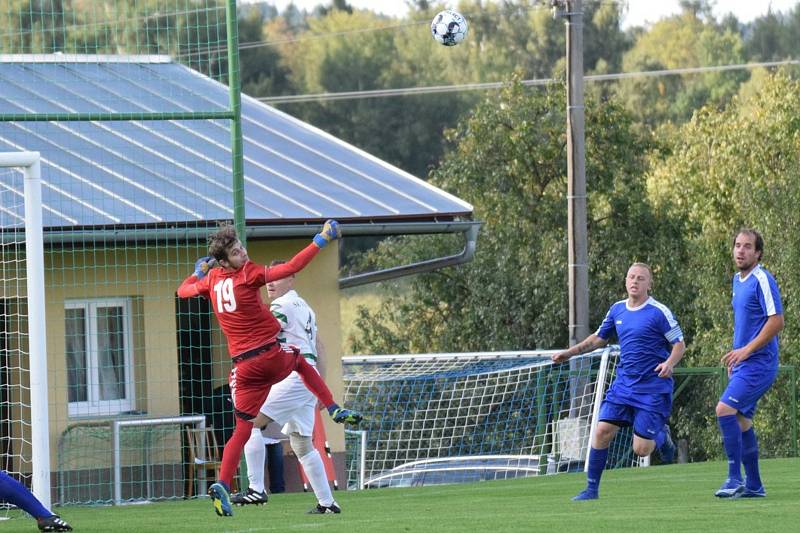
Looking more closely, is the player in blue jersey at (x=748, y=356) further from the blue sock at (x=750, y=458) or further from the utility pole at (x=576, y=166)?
the utility pole at (x=576, y=166)

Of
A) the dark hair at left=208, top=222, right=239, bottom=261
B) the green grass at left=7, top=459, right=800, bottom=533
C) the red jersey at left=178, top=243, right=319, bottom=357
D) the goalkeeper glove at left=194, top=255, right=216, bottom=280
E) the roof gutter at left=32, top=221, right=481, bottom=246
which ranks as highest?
the dark hair at left=208, top=222, right=239, bottom=261

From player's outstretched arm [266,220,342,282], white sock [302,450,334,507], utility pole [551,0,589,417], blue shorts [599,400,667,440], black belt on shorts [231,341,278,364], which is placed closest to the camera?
player's outstretched arm [266,220,342,282]

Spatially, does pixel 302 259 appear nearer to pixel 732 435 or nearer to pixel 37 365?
pixel 37 365

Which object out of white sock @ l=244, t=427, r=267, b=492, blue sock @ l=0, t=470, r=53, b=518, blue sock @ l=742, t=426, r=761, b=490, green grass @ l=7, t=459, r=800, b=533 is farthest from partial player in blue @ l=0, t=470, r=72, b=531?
blue sock @ l=742, t=426, r=761, b=490

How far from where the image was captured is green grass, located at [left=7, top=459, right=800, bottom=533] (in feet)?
28.1

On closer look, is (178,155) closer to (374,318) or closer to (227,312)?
(227,312)

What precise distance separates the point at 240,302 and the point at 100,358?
5.63 meters

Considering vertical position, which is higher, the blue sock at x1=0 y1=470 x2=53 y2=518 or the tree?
the tree

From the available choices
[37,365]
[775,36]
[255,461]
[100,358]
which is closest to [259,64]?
[775,36]

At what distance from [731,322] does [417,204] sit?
1194 cm

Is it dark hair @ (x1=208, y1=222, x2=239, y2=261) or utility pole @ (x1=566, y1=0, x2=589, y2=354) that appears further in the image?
utility pole @ (x1=566, y1=0, x2=589, y2=354)

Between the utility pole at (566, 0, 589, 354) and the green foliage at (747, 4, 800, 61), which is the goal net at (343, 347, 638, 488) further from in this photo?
the green foliage at (747, 4, 800, 61)

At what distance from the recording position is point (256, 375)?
9.53 meters

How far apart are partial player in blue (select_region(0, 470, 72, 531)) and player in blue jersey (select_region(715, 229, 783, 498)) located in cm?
447
